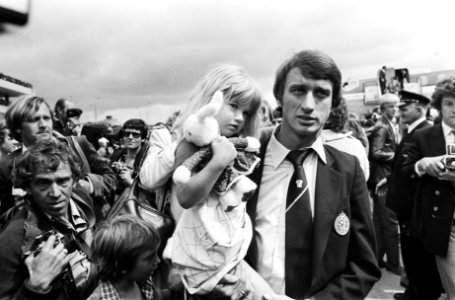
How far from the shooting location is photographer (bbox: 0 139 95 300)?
1.65m

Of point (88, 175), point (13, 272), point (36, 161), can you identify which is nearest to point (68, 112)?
point (88, 175)

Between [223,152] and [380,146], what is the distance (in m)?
Result: 4.26

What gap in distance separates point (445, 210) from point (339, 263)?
1.90 m

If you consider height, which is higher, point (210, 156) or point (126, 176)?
point (210, 156)

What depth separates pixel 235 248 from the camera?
1583 mm

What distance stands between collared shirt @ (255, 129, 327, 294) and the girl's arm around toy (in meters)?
0.33

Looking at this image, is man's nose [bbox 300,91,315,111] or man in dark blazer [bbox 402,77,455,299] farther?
man in dark blazer [bbox 402,77,455,299]

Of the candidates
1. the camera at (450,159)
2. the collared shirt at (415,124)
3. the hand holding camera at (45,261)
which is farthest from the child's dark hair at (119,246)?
the collared shirt at (415,124)

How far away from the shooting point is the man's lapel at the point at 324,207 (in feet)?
5.23

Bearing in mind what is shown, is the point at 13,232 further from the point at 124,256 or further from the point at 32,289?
the point at 124,256

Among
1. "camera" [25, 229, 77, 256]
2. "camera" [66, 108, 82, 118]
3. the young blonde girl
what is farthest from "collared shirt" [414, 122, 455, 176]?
"camera" [66, 108, 82, 118]

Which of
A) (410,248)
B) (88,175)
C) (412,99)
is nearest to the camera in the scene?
(88,175)

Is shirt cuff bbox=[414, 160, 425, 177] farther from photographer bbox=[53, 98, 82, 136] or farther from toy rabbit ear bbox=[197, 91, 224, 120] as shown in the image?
photographer bbox=[53, 98, 82, 136]

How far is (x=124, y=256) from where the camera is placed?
1.72m
